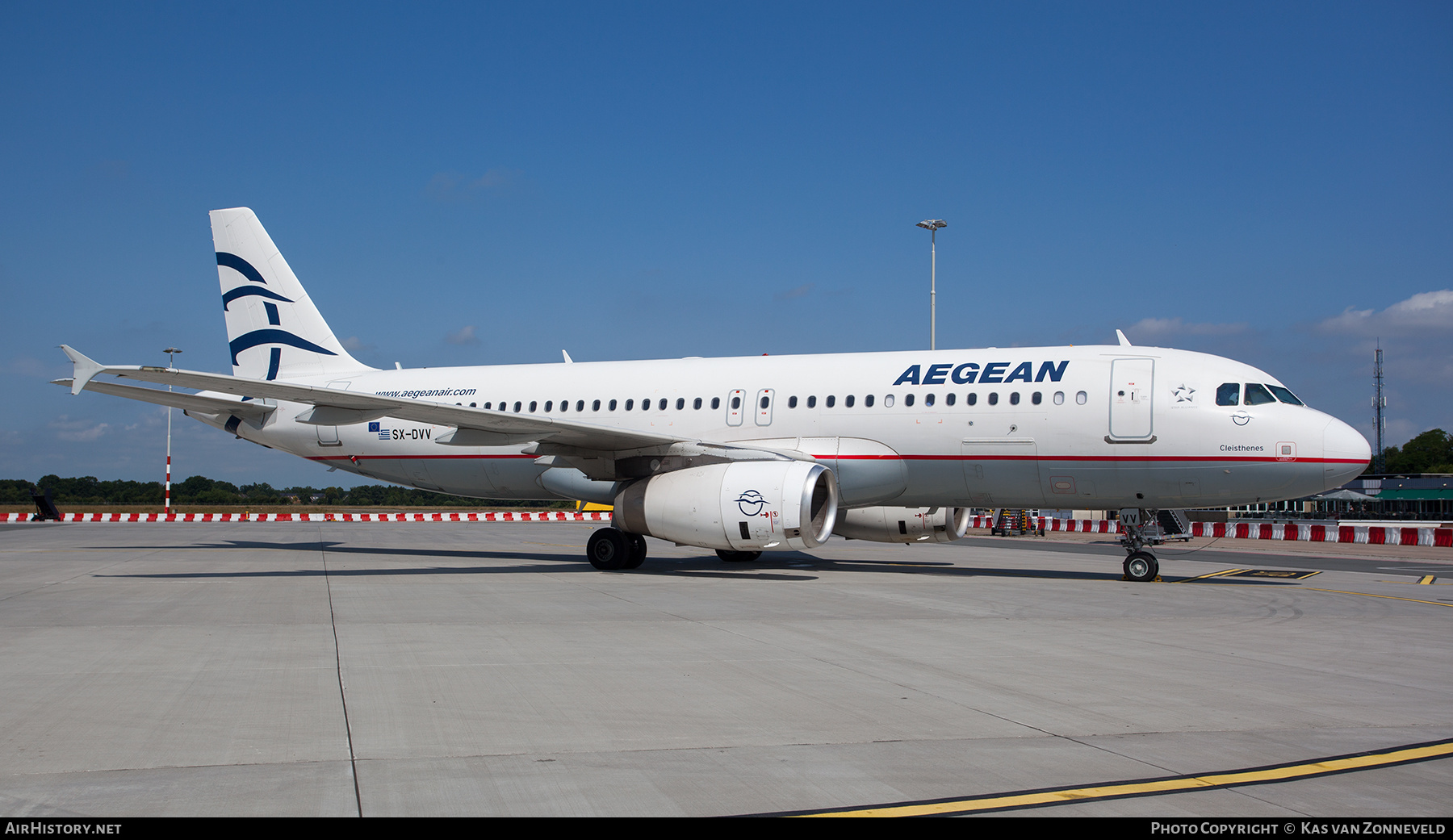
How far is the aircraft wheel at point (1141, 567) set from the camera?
15.8m

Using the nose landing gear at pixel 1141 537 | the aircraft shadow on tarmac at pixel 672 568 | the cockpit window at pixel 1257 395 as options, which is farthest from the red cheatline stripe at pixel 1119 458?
the aircraft shadow on tarmac at pixel 672 568

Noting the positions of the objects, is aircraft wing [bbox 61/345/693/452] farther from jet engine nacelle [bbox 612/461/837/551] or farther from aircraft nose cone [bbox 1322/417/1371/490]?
aircraft nose cone [bbox 1322/417/1371/490]

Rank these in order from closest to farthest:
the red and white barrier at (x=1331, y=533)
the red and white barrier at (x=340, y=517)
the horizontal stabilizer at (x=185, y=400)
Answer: the horizontal stabilizer at (x=185, y=400)
the red and white barrier at (x=1331, y=533)
the red and white barrier at (x=340, y=517)

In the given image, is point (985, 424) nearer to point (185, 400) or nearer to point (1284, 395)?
point (1284, 395)

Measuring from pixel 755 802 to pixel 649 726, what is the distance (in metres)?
1.58

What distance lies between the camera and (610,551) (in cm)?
1727

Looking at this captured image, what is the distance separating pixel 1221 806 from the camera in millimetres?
4219

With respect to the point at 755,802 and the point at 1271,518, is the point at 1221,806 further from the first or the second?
the point at 1271,518

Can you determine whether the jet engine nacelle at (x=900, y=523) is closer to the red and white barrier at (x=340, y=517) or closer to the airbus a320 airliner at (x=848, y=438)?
the airbus a320 airliner at (x=848, y=438)

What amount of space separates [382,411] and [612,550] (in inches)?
172

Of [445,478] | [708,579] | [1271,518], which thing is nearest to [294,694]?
[708,579]

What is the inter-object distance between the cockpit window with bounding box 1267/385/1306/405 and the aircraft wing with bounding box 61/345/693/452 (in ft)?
29.7

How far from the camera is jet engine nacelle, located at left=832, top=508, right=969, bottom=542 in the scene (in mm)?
18469

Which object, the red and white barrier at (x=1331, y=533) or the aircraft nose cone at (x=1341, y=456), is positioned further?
the red and white barrier at (x=1331, y=533)
